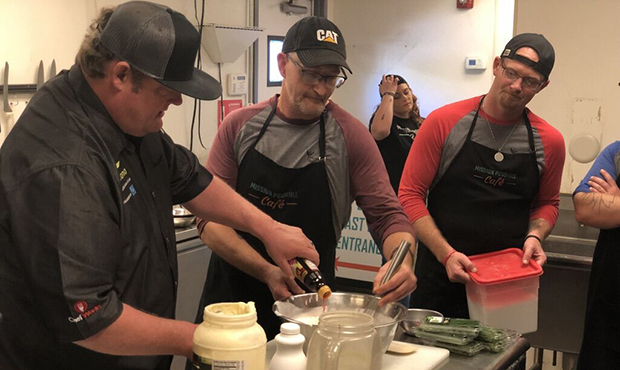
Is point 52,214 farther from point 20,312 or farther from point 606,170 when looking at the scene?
point 606,170

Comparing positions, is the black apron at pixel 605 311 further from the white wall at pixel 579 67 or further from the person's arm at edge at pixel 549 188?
the white wall at pixel 579 67

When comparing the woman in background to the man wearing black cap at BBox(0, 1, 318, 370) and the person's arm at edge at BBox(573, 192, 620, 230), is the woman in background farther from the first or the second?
the man wearing black cap at BBox(0, 1, 318, 370)

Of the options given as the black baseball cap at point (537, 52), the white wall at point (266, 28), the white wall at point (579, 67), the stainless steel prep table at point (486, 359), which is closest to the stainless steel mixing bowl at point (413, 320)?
the stainless steel prep table at point (486, 359)

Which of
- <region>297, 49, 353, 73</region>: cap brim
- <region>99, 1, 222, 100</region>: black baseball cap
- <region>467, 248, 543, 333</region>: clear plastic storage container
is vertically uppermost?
<region>99, 1, 222, 100</region>: black baseball cap

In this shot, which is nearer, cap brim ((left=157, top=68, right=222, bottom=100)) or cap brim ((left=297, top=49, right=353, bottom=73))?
cap brim ((left=157, top=68, right=222, bottom=100))

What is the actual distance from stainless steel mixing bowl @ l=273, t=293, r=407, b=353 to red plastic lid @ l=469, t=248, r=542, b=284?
0.55 meters

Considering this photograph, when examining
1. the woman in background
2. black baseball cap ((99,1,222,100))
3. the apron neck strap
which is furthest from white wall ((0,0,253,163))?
black baseball cap ((99,1,222,100))

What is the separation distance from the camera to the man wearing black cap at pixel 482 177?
2.63m

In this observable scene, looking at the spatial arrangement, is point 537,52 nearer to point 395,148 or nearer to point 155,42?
point 155,42

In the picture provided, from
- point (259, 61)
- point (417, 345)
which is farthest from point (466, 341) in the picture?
point (259, 61)

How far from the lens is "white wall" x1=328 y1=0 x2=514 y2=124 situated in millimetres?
5207

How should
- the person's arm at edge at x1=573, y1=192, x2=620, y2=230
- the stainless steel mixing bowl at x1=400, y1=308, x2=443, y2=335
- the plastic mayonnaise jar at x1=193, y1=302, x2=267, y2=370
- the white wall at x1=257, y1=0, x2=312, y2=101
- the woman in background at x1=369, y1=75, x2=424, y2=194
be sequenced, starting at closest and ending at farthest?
the plastic mayonnaise jar at x1=193, y1=302, x2=267, y2=370 < the stainless steel mixing bowl at x1=400, y1=308, x2=443, y2=335 < the person's arm at edge at x1=573, y1=192, x2=620, y2=230 < the woman in background at x1=369, y1=75, x2=424, y2=194 < the white wall at x1=257, y1=0, x2=312, y2=101

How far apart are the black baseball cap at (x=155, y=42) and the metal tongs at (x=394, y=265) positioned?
0.68 metres

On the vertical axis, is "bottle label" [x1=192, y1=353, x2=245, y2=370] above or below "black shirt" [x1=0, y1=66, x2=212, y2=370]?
below
